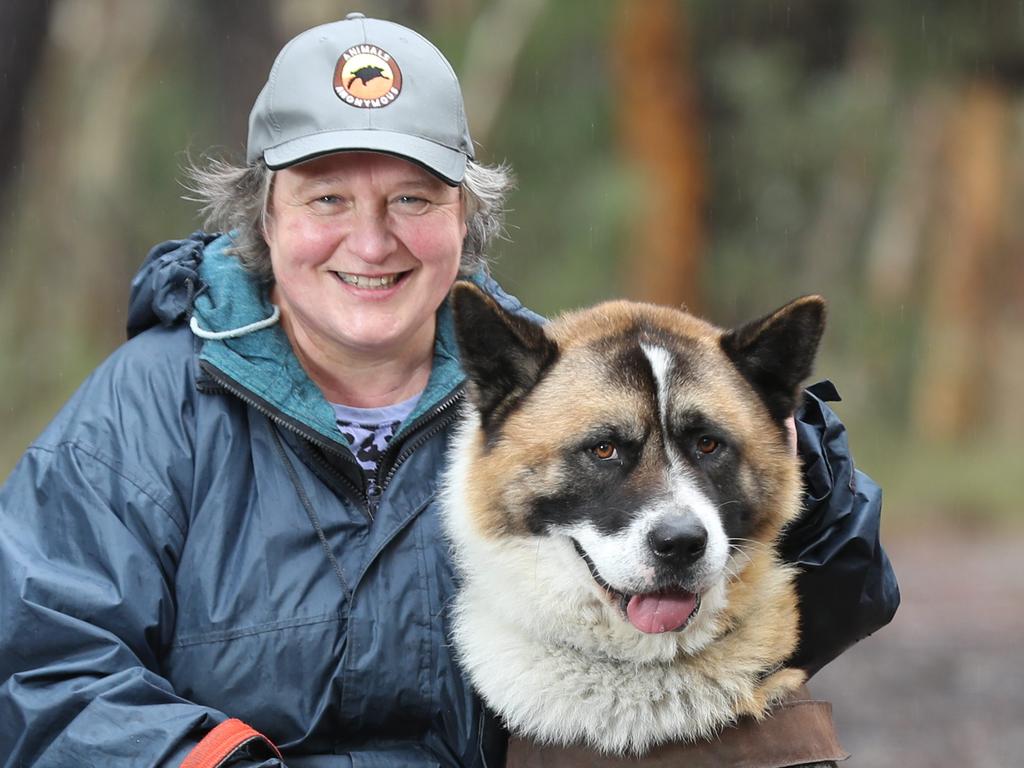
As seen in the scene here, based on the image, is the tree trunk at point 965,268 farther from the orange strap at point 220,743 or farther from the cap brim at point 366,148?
the orange strap at point 220,743

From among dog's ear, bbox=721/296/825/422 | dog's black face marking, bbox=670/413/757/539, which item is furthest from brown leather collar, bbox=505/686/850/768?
dog's ear, bbox=721/296/825/422

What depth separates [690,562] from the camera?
3.03 m

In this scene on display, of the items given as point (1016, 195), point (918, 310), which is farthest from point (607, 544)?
point (1016, 195)

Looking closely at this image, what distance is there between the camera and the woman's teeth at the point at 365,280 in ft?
11.4

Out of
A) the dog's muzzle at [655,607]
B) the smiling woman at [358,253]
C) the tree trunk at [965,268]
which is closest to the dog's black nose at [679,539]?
the dog's muzzle at [655,607]

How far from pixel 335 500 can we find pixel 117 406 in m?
0.55

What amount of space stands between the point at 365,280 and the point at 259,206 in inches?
15.9

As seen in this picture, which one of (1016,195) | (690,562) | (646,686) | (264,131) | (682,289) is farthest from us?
(1016,195)

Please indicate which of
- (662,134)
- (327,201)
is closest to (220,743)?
(327,201)

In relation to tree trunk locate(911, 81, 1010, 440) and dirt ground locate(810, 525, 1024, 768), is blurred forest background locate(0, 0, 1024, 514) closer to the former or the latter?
tree trunk locate(911, 81, 1010, 440)

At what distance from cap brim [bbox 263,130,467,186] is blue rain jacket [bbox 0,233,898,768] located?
0.38m

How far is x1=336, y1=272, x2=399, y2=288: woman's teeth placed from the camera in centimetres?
349

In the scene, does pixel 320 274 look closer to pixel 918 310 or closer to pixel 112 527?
pixel 112 527

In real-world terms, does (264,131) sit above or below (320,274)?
above
